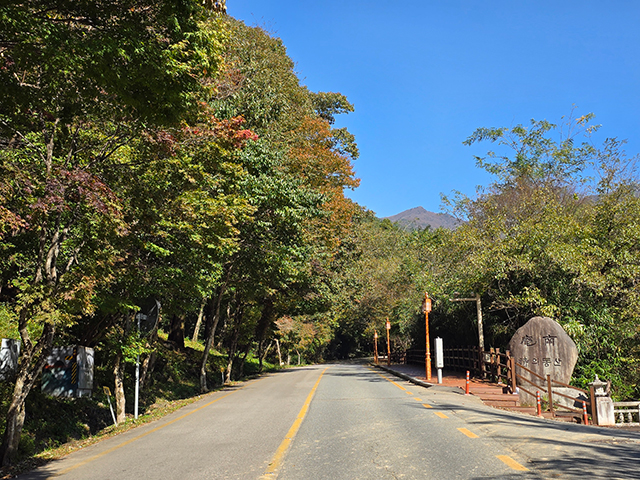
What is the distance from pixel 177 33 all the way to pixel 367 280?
44168 mm

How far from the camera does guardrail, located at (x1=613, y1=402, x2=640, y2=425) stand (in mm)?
15984

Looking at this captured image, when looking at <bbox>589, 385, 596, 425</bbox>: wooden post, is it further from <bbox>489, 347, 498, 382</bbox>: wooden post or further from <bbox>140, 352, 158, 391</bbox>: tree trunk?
<bbox>140, 352, 158, 391</bbox>: tree trunk

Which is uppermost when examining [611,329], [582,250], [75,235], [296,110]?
[296,110]

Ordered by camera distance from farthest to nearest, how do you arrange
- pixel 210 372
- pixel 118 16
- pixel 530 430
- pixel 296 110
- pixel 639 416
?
pixel 296 110 < pixel 210 372 < pixel 639 416 < pixel 530 430 < pixel 118 16

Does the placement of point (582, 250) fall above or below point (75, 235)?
above

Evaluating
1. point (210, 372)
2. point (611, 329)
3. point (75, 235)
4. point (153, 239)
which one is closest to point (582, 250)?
point (611, 329)

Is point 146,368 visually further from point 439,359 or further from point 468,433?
point 468,433

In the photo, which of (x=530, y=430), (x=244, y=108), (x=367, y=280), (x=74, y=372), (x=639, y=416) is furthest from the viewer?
(x=367, y=280)

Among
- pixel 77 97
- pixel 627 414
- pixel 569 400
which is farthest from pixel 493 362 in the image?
pixel 77 97

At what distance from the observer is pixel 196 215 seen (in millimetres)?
11570

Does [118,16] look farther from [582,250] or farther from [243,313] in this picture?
[243,313]

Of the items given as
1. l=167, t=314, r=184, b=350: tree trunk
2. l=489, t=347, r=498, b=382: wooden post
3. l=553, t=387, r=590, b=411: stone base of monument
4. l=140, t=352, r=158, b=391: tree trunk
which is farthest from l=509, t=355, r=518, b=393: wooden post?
l=167, t=314, r=184, b=350: tree trunk

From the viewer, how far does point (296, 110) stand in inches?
1288

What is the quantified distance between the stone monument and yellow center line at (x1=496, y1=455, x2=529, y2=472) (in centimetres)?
1138
